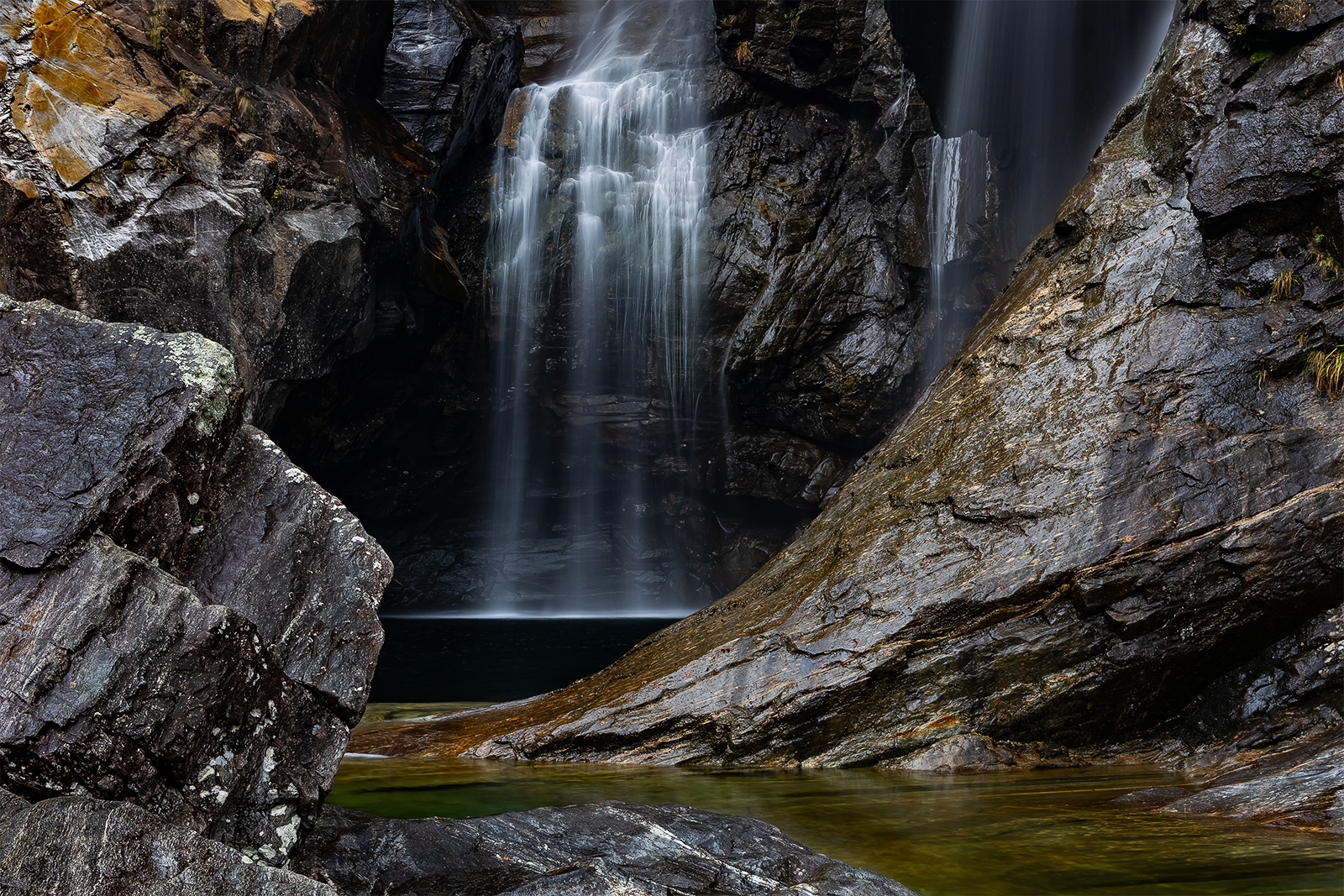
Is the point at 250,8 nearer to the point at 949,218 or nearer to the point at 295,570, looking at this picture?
the point at 295,570

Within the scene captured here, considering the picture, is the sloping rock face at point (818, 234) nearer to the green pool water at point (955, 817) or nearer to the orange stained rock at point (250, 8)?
the orange stained rock at point (250, 8)

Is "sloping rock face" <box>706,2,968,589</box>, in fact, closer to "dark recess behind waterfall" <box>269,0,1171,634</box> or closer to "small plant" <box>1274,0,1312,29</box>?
"dark recess behind waterfall" <box>269,0,1171,634</box>

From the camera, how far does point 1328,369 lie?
7066 millimetres

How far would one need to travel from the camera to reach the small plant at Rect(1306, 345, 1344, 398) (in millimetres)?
7023

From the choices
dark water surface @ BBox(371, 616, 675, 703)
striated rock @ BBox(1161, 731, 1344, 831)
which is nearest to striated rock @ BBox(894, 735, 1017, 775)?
striated rock @ BBox(1161, 731, 1344, 831)

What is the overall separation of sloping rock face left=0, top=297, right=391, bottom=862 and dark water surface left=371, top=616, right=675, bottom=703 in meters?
7.70

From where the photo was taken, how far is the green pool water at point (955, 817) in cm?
375

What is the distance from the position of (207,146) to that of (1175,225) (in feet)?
33.2

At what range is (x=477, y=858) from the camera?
3.56m

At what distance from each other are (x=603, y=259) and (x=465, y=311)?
3444 millimetres

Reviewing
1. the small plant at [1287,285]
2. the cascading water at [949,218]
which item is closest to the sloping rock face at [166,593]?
the small plant at [1287,285]

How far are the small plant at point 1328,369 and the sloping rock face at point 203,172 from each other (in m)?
10.8

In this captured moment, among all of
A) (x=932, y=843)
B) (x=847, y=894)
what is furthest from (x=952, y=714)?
(x=847, y=894)

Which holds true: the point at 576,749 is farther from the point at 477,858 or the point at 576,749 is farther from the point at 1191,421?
the point at 1191,421
